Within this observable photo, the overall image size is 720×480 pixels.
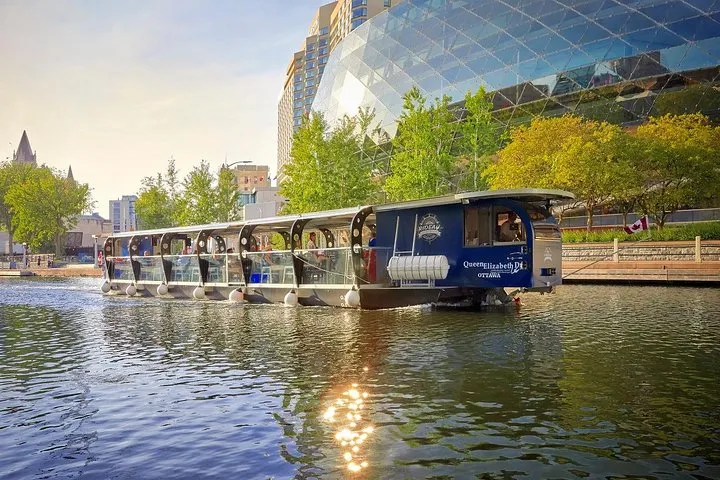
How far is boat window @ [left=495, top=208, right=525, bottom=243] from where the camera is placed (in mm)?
21281

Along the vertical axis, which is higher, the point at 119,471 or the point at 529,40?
the point at 529,40

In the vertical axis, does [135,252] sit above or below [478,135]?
below

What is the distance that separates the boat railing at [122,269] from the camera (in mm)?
35969

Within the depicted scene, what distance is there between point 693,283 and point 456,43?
145ft

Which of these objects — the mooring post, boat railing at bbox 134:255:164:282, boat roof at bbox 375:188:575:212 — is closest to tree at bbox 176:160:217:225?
boat railing at bbox 134:255:164:282

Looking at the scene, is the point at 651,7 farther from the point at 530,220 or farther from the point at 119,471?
the point at 119,471

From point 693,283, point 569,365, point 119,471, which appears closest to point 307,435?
point 119,471

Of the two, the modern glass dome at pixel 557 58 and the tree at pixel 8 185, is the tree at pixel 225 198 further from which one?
the tree at pixel 8 185

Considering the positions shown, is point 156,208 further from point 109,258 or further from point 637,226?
point 637,226

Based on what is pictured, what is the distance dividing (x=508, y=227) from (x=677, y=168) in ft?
85.6

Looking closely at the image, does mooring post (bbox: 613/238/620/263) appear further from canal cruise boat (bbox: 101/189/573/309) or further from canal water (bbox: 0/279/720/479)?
canal water (bbox: 0/279/720/479)

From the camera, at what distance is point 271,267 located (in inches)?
1075

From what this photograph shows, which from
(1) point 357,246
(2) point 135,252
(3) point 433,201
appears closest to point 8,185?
(2) point 135,252

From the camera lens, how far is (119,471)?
6941 millimetres
